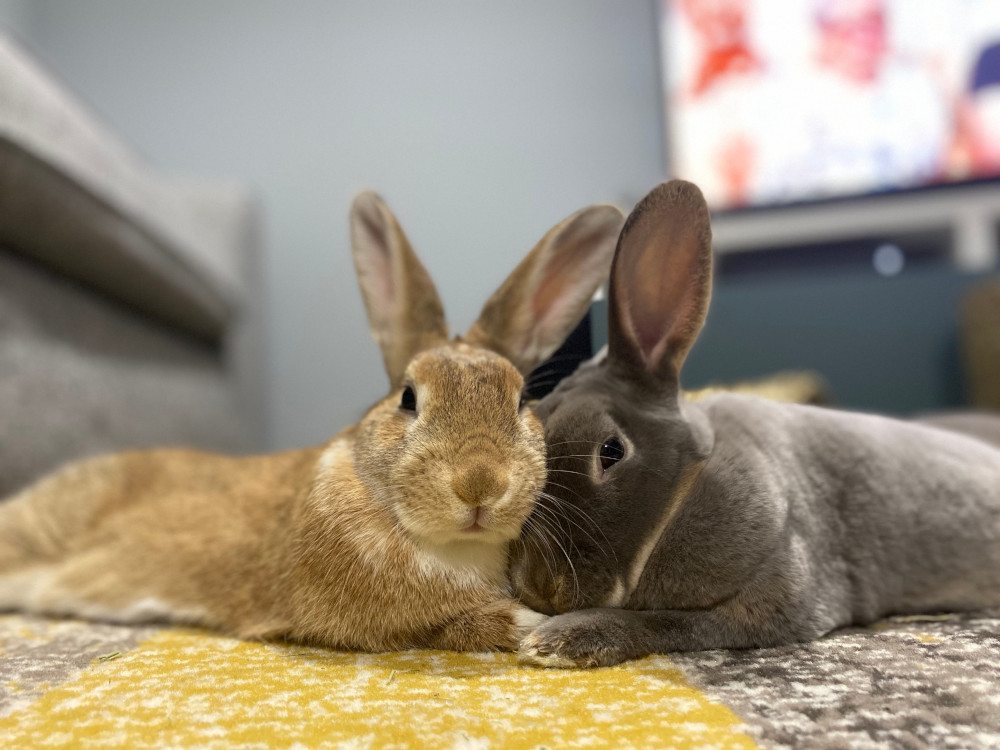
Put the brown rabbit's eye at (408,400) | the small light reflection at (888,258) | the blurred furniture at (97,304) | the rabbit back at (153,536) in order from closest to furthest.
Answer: the brown rabbit's eye at (408,400) → the rabbit back at (153,536) → the blurred furniture at (97,304) → the small light reflection at (888,258)

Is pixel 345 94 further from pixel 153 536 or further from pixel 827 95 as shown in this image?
pixel 153 536

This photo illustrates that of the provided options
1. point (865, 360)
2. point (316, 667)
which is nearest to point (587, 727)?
point (316, 667)

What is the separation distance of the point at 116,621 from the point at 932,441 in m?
1.15

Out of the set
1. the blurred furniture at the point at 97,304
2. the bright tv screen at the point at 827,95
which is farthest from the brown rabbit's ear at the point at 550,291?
the bright tv screen at the point at 827,95

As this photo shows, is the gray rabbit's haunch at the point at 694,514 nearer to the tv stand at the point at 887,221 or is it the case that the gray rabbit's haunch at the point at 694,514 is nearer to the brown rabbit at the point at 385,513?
the brown rabbit at the point at 385,513

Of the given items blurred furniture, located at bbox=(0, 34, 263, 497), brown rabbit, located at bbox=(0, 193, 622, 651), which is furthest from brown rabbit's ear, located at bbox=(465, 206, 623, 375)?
blurred furniture, located at bbox=(0, 34, 263, 497)

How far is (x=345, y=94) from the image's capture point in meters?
2.55

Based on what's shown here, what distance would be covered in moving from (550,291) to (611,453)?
0.24 metres

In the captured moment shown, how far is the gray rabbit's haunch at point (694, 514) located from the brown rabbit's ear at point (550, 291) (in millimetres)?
73

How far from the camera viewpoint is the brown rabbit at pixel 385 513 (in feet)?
2.44

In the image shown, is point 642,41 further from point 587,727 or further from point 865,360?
point 587,727

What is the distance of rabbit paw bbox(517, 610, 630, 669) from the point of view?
0.70 metres

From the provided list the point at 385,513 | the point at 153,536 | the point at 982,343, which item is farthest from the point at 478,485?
the point at 982,343

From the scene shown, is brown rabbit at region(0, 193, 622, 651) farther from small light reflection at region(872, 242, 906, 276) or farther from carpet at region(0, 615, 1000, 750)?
small light reflection at region(872, 242, 906, 276)
